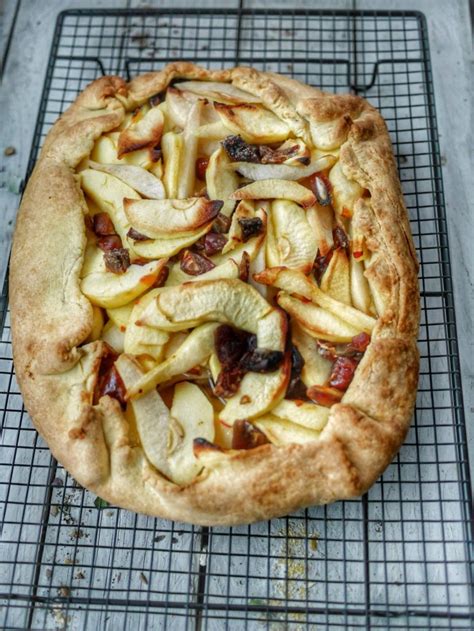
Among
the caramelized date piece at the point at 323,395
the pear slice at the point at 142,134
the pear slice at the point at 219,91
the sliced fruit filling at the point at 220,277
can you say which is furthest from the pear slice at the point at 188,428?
the pear slice at the point at 219,91

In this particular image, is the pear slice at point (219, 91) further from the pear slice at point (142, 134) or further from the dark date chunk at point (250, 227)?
the dark date chunk at point (250, 227)

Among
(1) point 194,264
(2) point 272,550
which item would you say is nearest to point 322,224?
(1) point 194,264

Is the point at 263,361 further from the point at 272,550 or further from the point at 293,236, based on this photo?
the point at 272,550

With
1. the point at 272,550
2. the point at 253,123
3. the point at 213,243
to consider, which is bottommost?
the point at 272,550

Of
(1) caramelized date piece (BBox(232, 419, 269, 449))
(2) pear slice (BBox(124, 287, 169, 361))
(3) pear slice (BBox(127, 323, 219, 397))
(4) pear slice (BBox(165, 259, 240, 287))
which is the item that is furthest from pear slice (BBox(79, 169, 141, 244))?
(1) caramelized date piece (BBox(232, 419, 269, 449))

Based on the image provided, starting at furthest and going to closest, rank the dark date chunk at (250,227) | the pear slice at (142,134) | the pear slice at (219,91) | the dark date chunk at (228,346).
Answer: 1. the pear slice at (219,91)
2. the pear slice at (142,134)
3. the dark date chunk at (250,227)
4. the dark date chunk at (228,346)
